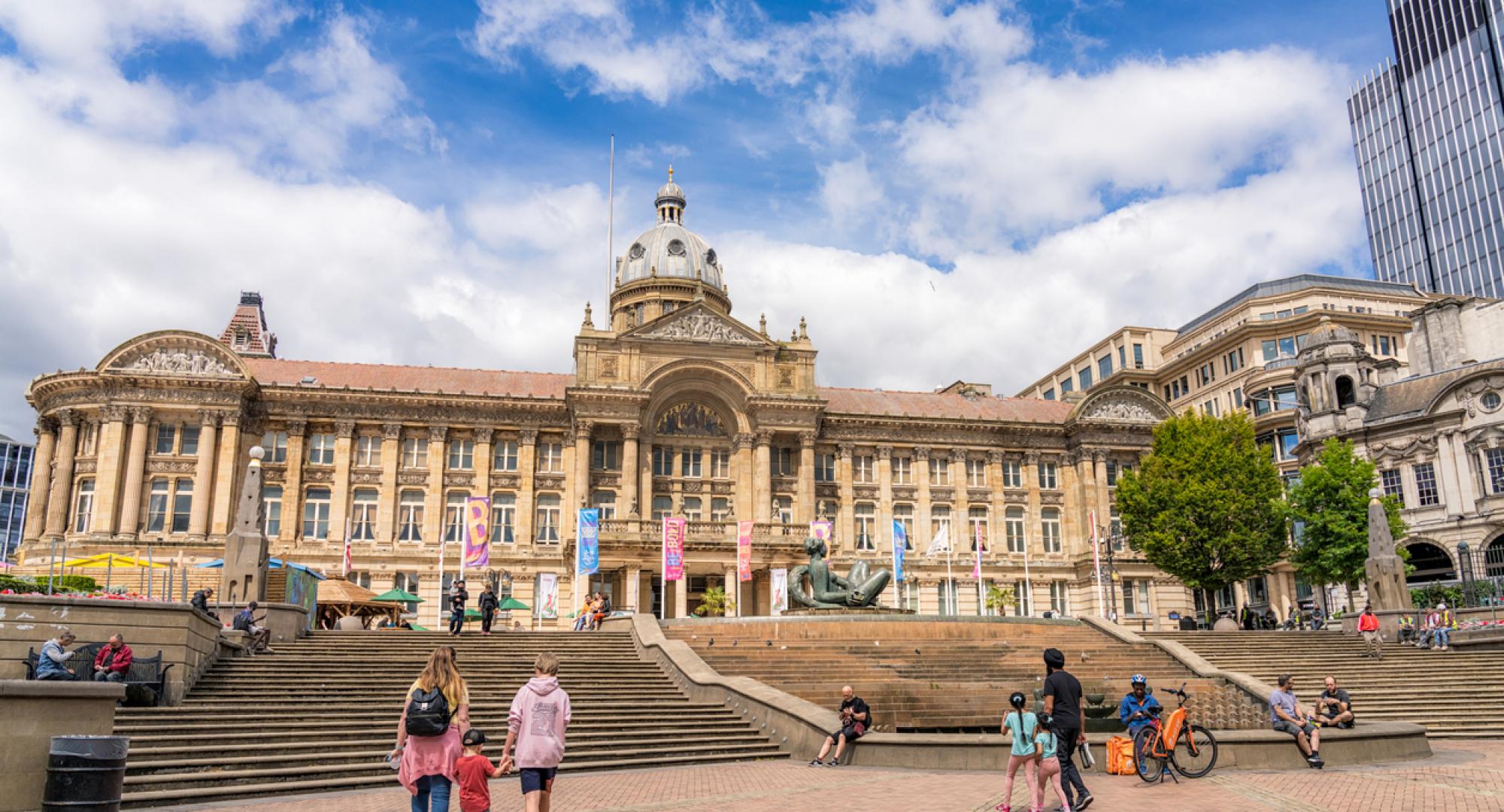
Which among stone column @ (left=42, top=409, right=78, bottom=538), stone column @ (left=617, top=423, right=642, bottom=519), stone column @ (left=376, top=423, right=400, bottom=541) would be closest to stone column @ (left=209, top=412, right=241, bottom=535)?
stone column @ (left=42, top=409, right=78, bottom=538)

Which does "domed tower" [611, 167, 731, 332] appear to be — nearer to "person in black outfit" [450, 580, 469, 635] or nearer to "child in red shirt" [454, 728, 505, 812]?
"person in black outfit" [450, 580, 469, 635]

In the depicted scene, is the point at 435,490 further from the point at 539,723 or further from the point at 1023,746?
the point at 539,723

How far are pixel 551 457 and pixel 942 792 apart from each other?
45.2m

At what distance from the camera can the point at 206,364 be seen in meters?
53.0

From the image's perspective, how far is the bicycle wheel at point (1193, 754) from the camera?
15.9 metres

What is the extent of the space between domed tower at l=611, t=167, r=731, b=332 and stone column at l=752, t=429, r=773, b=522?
1935cm

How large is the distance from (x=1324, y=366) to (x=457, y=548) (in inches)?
1851

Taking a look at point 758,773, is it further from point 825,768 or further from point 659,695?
point 659,695

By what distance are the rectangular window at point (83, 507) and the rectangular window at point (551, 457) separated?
17.5 metres

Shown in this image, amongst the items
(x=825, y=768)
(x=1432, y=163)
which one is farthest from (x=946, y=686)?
(x=1432, y=163)

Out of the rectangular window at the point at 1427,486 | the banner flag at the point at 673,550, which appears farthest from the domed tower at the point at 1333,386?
the banner flag at the point at 673,550

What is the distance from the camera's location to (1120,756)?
16266 millimetres

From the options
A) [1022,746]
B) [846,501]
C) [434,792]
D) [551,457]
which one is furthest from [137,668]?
[846,501]

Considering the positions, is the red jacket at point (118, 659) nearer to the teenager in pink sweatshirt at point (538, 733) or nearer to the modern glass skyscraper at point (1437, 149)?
the teenager in pink sweatshirt at point (538, 733)
